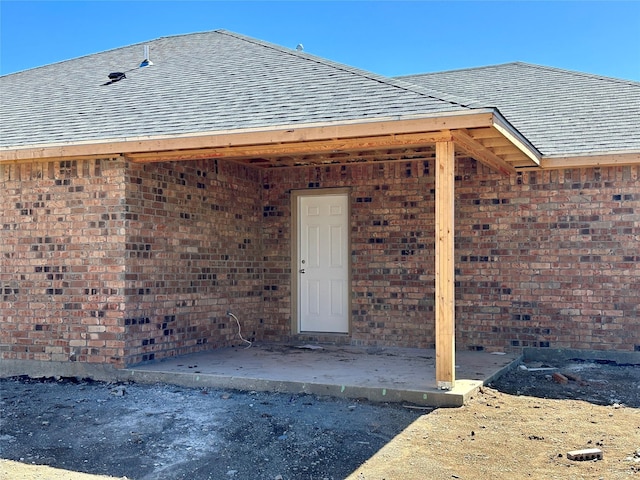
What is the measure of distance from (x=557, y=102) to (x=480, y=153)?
4.06m

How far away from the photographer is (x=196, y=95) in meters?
8.79

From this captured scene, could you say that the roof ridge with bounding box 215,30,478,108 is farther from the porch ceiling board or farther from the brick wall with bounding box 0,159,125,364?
the brick wall with bounding box 0,159,125,364

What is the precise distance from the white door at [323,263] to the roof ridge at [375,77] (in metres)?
2.22

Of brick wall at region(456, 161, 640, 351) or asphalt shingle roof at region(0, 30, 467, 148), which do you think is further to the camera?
brick wall at region(456, 161, 640, 351)

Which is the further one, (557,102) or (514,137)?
(557,102)

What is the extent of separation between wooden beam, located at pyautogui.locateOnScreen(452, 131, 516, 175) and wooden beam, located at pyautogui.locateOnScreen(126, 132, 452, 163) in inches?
11.1

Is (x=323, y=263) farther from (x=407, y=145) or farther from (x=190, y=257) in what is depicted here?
(x=407, y=145)

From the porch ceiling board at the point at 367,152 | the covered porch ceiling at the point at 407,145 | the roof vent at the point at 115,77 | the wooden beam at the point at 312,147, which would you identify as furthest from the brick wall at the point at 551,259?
the roof vent at the point at 115,77

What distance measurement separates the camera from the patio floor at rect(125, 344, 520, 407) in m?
6.75

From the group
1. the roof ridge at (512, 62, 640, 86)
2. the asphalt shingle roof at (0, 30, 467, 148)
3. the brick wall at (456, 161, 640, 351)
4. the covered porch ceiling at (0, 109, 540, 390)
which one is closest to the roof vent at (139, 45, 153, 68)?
the asphalt shingle roof at (0, 30, 467, 148)

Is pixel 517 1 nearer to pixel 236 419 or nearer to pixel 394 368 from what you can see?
pixel 394 368

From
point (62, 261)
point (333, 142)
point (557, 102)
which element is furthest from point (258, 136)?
point (557, 102)

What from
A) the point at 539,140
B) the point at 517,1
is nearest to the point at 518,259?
the point at 539,140

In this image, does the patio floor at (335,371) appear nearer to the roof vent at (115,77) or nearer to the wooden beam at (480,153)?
the wooden beam at (480,153)
